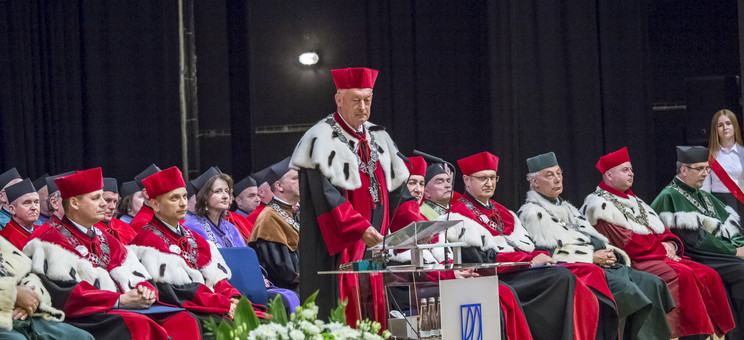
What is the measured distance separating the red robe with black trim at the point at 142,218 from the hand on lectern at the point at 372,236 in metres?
2.44

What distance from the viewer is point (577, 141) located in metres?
7.43

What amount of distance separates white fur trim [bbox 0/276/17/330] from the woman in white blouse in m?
4.97

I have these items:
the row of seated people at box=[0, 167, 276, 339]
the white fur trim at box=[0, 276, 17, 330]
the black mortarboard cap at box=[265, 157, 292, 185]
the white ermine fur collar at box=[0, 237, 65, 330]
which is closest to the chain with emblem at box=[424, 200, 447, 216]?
the black mortarboard cap at box=[265, 157, 292, 185]

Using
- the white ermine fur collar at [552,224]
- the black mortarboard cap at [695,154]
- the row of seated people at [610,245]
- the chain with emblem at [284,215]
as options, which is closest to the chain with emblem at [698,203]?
the row of seated people at [610,245]

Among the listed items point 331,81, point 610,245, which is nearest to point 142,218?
point 331,81

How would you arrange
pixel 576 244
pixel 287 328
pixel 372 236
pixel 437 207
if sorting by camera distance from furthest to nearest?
1. pixel 437 207
2. pixel 576 244
3. pixel 372 236
4. pixel 287 328

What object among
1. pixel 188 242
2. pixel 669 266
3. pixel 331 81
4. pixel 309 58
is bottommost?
pixel 669 266

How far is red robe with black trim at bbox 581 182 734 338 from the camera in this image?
5.77 metres

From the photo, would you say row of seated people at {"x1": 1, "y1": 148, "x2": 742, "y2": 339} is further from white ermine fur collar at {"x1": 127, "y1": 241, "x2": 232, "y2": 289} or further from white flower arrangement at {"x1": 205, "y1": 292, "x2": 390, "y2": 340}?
white flower arrangement at {"x1": 205, "y1": 292, "x2": 390, "y2": 340}

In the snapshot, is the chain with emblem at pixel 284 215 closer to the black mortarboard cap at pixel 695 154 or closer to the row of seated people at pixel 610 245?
the row of seated people at pixel 610 245

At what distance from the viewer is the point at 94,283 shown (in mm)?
4242

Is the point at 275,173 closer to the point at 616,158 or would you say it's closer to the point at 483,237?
the point at 483,237

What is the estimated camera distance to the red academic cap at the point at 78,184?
14.3 ft

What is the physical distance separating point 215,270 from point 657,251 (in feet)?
9.34
